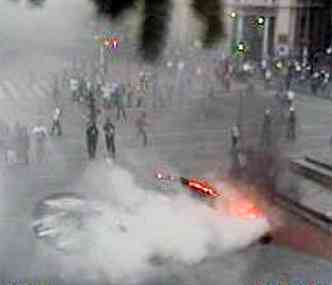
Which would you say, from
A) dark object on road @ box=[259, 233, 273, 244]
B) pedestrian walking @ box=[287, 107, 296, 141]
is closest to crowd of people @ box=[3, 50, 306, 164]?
dark object on road @ box=[259, 233, 273, 244]

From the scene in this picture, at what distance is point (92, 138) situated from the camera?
13422 millimetres

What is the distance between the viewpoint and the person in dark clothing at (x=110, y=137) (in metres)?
13.2

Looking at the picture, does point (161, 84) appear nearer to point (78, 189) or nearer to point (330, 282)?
point (78, 189)

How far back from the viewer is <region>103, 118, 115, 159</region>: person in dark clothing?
1323 centimetres

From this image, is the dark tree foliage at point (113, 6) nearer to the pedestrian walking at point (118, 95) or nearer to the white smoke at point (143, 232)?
the pedestrian walking at point (118, 95)

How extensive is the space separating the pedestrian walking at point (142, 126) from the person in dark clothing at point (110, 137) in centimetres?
42

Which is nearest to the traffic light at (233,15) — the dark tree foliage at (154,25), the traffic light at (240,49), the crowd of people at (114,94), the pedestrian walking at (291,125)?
the crowd of people at (114,94)

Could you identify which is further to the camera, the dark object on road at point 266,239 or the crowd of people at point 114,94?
the dark object on road at point 266,239

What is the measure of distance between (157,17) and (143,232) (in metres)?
2.44

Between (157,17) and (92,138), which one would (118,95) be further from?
(92,138)

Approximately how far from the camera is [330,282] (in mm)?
10297

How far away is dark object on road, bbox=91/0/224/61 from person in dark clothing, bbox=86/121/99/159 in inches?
110

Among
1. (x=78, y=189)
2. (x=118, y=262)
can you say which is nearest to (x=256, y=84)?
(x=78, y=189)

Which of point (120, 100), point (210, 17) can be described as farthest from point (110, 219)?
point (210, 17)
